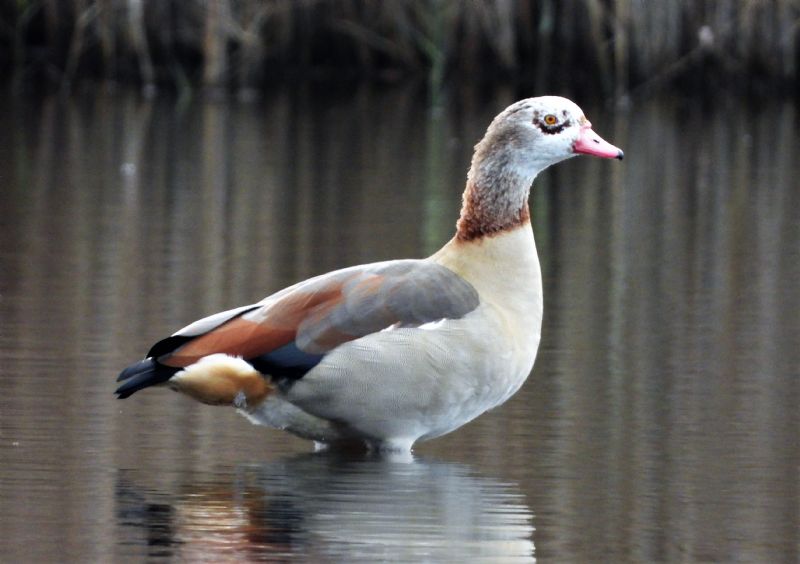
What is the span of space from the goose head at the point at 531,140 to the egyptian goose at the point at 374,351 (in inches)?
10.8

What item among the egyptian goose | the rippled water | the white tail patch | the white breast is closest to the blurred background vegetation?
the rippled water

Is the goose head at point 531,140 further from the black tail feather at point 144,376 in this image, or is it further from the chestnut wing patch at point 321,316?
the black tail feather at point 144,376

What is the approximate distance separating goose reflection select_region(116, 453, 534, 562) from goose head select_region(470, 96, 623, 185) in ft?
3.76

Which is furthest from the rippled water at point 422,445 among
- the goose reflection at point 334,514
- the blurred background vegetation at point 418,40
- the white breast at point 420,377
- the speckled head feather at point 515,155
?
the blurred background vegetation at point 418,40

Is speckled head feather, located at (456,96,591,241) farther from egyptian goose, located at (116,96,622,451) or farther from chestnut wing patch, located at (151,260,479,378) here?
chestnut wing patch, located at (151,260,479,378)

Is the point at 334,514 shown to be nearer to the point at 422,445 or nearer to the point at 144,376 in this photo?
the point at 144,376

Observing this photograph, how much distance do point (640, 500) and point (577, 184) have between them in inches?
398

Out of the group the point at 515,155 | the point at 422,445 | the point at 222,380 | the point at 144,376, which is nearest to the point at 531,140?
the point at 515,155

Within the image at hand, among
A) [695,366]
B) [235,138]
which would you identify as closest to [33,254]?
[695,366]

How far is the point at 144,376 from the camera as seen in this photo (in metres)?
6.10

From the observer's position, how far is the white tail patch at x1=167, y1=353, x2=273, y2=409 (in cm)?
612

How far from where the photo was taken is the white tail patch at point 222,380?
6121 millimetres

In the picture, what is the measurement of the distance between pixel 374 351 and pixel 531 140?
3.56 feet

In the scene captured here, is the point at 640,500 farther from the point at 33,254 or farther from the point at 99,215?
the point at 99,215
